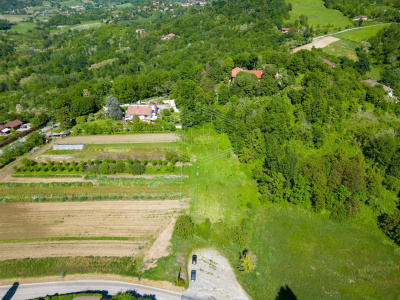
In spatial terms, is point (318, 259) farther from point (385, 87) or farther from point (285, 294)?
point (385, 87)

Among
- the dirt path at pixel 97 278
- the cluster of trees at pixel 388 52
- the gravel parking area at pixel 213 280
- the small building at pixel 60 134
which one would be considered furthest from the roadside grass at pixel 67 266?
Answer: the cluster of trees at pixel 388 52

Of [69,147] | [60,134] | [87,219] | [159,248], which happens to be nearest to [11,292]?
[87,219]

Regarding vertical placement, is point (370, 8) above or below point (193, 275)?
above

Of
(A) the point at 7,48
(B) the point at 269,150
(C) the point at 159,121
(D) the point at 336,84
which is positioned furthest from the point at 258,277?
(A) the point at 7,48

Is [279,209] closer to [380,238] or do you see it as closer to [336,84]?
[380,238]

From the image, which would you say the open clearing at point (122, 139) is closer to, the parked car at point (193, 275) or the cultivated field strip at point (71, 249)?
the cultivated field strip at point (71, 249)

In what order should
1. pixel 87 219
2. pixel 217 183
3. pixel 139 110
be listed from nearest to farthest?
pixel 87 219
pixel 217 183
pixel 139 110
